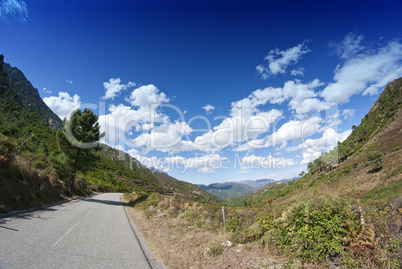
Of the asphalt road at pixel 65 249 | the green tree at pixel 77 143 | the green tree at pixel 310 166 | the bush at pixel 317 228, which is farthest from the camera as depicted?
the green tree at pixel 310 166

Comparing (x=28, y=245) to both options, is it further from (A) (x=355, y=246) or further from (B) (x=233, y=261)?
(A) (x=355, y=246)

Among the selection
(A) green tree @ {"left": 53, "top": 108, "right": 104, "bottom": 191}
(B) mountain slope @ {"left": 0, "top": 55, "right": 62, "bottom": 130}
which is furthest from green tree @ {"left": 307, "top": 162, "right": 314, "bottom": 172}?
(B) mountain slope @ {"left": 0, "top": 55, "right": 62, "bottom": 130}

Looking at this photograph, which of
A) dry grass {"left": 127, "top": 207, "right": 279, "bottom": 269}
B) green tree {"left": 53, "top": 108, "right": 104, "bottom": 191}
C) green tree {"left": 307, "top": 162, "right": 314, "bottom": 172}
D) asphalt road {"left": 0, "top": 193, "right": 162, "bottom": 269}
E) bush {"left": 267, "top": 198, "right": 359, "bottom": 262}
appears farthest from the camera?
green tree {"left": 307, "top": 162, "right": 314, "bottom": 172}

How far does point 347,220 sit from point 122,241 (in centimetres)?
855


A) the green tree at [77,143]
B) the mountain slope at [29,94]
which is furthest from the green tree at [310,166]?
the mountain slope at [29,94]

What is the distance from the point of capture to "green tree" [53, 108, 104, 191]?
25.7 m

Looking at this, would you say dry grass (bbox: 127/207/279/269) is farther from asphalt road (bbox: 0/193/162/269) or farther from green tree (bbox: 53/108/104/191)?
green tree (bbox: 53/108/104/191)

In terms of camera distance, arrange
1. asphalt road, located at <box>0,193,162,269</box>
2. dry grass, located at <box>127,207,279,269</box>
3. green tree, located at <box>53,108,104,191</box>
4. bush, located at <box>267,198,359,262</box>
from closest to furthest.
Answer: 1. bush, located at <box>267,198,359,262</box>
2. asphalt road, located at <box>0,193,162,269</box>
3. dry grass, located at <box>127,207,279,269</box>
4. green tree, located at <box>53,108,104,191</box>

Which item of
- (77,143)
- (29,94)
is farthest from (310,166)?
(29,94)

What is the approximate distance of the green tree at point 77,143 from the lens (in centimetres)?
2566

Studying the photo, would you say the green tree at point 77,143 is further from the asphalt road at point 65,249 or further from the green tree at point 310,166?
the green tree at point 310,166

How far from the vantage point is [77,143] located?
1016 inches

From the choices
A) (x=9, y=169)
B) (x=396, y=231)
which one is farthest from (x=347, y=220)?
(x=9, y=169)

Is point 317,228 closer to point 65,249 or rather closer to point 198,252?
point 198,252
